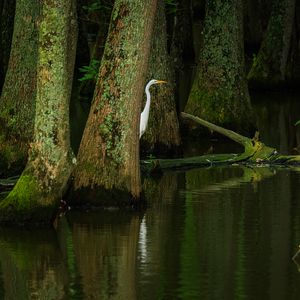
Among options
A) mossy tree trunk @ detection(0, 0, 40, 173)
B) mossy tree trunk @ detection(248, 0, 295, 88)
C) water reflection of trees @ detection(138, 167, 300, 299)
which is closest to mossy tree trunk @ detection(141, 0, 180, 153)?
water reflection of trees @ detection(138, 167, 300, 299)

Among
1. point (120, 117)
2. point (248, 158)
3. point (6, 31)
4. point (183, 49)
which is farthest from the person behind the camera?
point (183, 49)

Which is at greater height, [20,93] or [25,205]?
[20,93]

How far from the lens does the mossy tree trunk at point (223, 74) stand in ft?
93.9

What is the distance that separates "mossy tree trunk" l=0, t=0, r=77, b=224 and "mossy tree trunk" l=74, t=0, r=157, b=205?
76 cm

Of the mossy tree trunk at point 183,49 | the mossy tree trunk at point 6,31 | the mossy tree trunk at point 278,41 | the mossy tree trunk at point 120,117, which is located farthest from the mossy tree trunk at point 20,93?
the mossy tree trunk at point 278,41

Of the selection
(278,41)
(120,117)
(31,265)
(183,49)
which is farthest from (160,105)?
(183,49)

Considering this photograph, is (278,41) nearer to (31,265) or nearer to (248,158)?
(248,158)

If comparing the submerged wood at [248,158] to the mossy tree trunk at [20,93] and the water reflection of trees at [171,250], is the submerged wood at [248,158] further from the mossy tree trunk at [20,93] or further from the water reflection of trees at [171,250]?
the mossy tree trunk at [20,93]

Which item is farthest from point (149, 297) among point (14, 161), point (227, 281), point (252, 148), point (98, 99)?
point (252, 148)

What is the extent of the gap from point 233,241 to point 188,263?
1.47m

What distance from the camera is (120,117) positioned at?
19250 mm

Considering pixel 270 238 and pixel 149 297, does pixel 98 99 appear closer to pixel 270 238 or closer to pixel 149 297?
pixel 270 238

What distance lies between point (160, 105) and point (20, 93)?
142 inches

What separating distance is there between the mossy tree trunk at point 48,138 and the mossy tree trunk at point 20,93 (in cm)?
420
